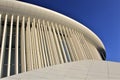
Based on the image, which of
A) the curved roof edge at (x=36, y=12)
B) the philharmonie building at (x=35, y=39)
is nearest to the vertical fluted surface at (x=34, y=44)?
the philharmonie building at (x=35, y=39)

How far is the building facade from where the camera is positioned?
1514 cm

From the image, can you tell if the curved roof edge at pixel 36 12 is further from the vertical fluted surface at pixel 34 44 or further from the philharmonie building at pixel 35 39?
the vertical fluted surface at pixel 34 44

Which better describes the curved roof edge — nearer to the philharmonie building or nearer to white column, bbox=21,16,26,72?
the philharmonie building

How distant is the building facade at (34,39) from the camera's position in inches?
596

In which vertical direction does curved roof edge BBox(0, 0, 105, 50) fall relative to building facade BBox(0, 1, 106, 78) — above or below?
above

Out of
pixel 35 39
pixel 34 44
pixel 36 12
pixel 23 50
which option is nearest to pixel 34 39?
pixel 35 39

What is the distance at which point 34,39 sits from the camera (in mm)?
16516

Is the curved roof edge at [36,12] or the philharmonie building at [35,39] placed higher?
the curved roof edge at [36,12]

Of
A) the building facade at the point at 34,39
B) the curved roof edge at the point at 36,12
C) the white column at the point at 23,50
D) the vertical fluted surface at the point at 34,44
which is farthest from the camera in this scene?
the curved roof edge at the point at 36,12

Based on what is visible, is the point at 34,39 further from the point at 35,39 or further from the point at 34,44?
the point at 34,44

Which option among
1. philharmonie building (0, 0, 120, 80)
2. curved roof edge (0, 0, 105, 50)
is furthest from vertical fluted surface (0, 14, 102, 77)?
curved roof edge (0, 0, 105, 50)

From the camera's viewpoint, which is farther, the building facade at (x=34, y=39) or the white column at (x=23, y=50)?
the building facade at (x=34, y=39)

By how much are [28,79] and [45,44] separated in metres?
9.49

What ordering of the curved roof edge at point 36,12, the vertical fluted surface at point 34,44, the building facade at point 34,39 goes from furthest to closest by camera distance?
the curved roof edge at point 36,12 < the building facade at point 34,39 < the vertical fluted surface at point 34,44
